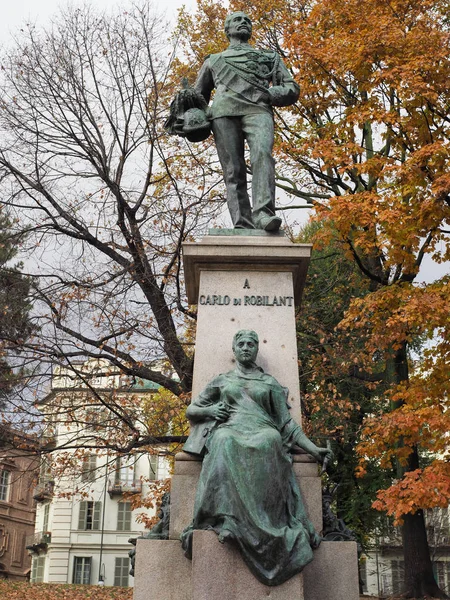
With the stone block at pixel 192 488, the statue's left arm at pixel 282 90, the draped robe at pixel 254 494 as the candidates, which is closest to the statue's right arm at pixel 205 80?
the statue's left arm at pixel 282 90

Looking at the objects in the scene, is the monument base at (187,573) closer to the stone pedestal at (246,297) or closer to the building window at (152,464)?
the stone pedestal at (246,297)

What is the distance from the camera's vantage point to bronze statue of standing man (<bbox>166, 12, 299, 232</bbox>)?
288 inches

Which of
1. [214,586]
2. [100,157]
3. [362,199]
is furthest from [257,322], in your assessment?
[100,157]

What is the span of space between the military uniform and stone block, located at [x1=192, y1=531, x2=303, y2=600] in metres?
3.23

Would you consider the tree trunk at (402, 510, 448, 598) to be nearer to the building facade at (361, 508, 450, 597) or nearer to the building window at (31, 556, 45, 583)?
the building facade at (361, 508, 450, 597)

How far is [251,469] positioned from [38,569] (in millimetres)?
45319

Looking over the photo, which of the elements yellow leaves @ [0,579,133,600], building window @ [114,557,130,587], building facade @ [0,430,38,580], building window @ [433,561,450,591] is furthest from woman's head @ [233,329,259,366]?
building window @ [114,557,130,587]

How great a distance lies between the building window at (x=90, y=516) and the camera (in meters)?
44.6

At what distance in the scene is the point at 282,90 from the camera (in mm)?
7371

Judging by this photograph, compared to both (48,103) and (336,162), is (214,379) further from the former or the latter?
(48,103)

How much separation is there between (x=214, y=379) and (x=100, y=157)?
430 inches

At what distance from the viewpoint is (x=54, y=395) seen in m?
15.6

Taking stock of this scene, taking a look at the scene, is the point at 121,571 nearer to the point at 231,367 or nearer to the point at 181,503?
the point at 231,367

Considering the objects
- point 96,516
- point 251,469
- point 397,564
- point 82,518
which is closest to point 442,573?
point 397,564
